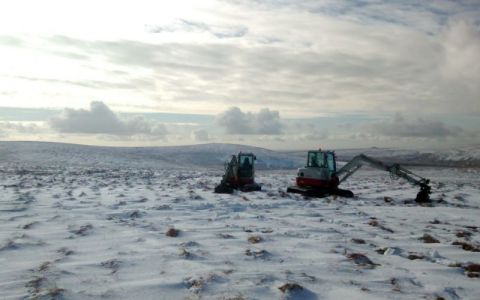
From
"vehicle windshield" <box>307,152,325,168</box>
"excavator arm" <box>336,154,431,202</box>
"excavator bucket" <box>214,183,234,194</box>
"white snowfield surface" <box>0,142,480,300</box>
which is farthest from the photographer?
"vehicle windshield" <box>307,152,325,168</box>

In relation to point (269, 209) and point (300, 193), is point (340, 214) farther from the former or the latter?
point (300, 193)

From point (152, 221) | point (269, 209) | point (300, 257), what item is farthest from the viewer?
point (269, 209)

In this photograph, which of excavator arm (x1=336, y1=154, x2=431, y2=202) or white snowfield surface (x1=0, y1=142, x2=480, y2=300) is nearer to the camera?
white snowfield surface (x1=0, y1=142, x2=480, y2=300)

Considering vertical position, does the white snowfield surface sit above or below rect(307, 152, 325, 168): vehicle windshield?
below

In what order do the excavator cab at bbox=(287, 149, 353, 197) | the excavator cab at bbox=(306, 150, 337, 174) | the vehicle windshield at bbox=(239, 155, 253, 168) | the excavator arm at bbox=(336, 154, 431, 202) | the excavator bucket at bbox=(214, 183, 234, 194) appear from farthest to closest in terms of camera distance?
the vehicle windshield at bbox=(239, 155, 253, 168) → the excavator cab at bbox=(306, 150, 337, 174) → the excavator bucket at bbox=(214, 183, 234, 194) → the excavator cab at bbox=(287, 149, 353, 197) → the excavator arm at bbox=(336, 154, 431, 202)

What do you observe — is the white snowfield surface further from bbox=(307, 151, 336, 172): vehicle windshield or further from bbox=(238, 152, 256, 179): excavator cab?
bbox=(238, 152, 256, 179): excavator cab

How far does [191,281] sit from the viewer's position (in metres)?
6.59

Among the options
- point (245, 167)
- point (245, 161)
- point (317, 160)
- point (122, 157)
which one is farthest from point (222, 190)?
point (122, 157)

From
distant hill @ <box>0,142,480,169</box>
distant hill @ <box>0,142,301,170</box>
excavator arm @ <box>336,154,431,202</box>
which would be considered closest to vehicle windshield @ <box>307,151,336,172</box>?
excavator arm @ <box>336,154,431,202</box>

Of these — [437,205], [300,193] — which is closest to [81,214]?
[300,193]

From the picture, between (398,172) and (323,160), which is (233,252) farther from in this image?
(398,172)

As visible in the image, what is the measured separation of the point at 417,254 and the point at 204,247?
4511mm

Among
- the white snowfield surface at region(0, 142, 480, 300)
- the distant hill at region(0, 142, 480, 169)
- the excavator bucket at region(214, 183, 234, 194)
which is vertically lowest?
the distant hill at region(0, 142, 480, 169)

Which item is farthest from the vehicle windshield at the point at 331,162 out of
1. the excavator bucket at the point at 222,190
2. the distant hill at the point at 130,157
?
the distant hill at the point at 130,157
